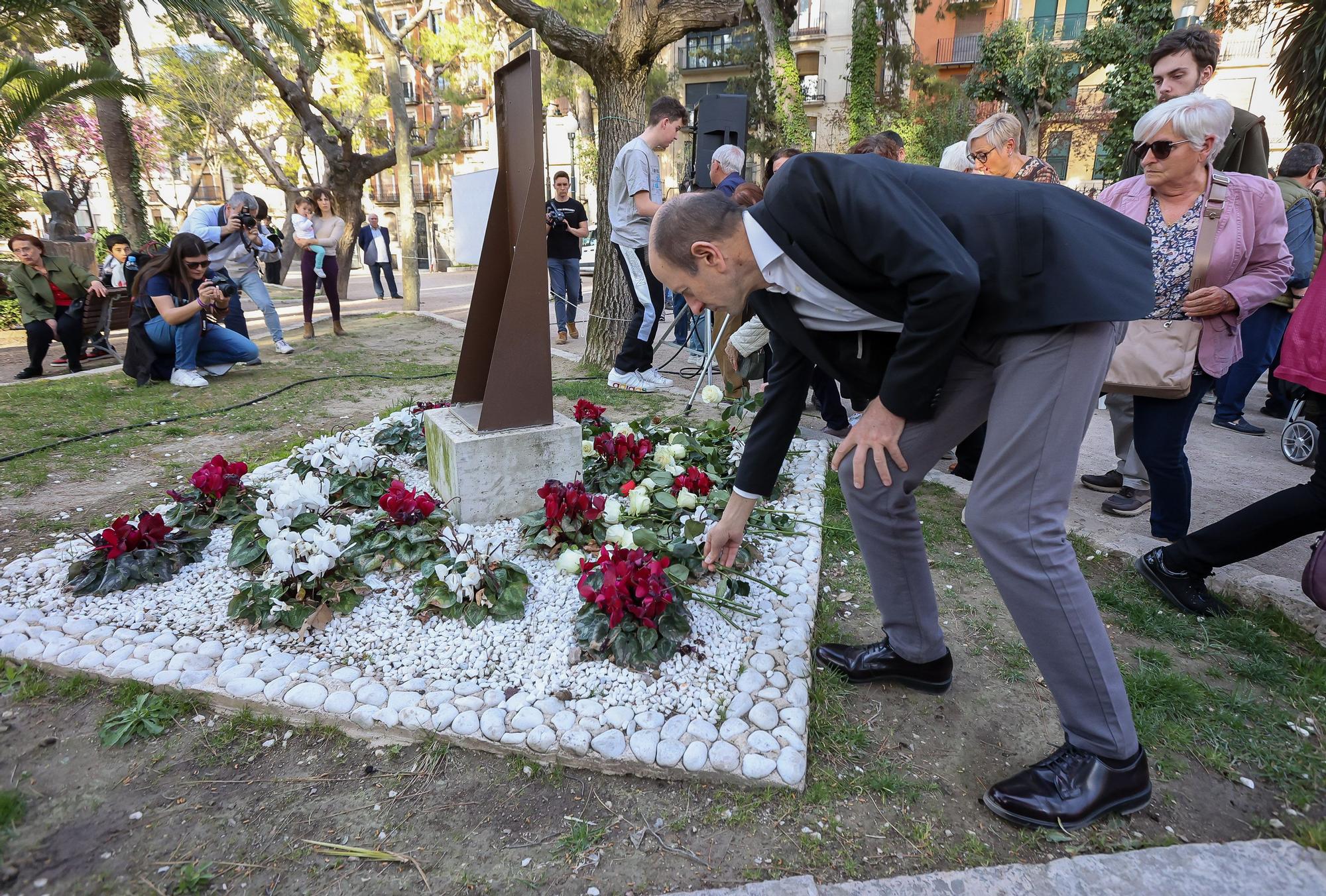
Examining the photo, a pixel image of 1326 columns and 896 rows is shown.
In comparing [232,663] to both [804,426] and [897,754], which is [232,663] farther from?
[804,426]

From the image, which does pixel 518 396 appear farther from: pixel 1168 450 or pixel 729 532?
pixel 1168 450

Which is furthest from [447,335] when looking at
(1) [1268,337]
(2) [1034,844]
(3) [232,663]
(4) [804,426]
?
(2) [1034,844]

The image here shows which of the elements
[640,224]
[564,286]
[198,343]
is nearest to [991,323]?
[640,224]

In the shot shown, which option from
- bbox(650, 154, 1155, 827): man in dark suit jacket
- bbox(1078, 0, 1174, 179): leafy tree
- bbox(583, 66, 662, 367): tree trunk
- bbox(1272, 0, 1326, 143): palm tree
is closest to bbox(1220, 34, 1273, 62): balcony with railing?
bbox(1078, 0, 1174, 179): leafy tree

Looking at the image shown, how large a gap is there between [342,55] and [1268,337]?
2145 cm

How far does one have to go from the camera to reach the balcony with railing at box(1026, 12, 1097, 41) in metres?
27.7

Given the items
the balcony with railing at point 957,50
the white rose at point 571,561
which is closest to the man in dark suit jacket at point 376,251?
the white rose at point 571,561

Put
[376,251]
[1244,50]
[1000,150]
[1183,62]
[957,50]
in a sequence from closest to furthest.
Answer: [1183,62]
[1000,150]
[376,251]
[1244,50]
[957,50]

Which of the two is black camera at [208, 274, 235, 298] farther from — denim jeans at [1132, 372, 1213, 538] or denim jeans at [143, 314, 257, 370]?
denim jeans at [1132, 372, 1213, 538]

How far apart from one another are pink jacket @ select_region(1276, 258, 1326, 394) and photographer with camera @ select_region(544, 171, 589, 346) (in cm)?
703

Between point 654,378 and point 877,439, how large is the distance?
4.40 meters

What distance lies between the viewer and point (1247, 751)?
200 centimetres

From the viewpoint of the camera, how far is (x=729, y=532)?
7.47 ft

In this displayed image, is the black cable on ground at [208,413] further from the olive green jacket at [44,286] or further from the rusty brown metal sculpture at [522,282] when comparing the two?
the olive green jacket at [44,286]
